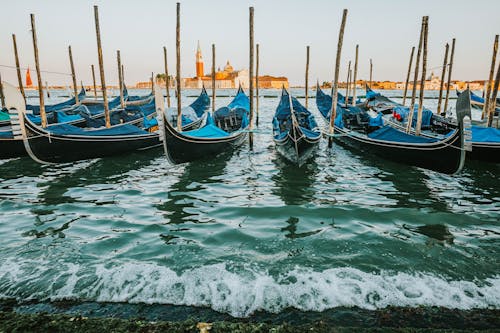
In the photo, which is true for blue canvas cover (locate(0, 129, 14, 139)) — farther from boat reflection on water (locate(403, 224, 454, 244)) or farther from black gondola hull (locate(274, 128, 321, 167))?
boat reflection on water (locate(403, 224, 454, 244))

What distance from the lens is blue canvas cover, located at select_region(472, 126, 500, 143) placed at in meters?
7.30

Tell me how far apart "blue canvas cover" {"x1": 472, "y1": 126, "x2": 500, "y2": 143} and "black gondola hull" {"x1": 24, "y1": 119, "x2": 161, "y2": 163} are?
8236 millimetres

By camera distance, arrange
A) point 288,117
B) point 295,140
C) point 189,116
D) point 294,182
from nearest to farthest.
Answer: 1. point 294,182
2. point 295,140
3. point 288,117
4. point 189,116

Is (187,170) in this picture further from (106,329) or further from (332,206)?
(106,329)

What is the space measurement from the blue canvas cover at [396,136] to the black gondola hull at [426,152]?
0.34 feet

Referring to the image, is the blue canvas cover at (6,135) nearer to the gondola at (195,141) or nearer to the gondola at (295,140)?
the gondola at (195,141)

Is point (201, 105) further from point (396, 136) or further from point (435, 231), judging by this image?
point (435, 231)

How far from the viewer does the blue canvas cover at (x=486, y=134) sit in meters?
7.30

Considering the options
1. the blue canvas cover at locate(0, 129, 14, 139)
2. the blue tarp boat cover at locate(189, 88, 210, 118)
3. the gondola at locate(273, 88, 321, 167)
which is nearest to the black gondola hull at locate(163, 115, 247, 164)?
the gondola at locate(273, 88, 321, 167)

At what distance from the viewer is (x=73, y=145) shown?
782 cm

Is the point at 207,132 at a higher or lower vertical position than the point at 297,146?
higher

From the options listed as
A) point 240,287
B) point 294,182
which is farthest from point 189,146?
point 240,287

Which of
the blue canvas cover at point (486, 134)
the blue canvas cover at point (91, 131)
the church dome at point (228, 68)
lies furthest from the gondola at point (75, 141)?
the church dome at point (228, 68)

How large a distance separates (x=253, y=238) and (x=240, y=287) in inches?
46.0
